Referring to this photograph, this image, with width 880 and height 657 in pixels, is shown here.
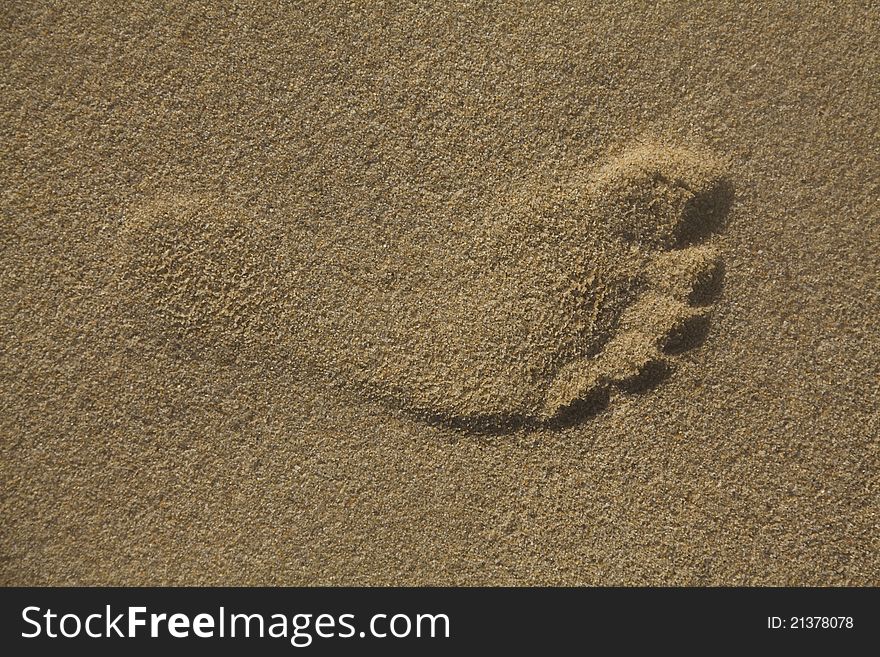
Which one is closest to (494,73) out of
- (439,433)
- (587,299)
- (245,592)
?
(587,299)

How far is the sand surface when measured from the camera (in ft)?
3.75

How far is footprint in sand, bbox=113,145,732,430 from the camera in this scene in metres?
1.12

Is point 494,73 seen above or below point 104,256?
above

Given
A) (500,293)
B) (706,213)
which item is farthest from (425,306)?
(706,213)

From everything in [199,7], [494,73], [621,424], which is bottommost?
[621,424]

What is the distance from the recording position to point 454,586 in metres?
1.16

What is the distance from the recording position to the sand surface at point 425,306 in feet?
3.75

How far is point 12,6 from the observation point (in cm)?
116

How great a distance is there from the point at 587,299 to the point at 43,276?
3.48 feet

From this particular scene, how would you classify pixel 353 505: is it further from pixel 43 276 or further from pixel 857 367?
pixel 857 367

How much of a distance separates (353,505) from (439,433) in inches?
8.7

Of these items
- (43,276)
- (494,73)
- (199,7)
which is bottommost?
(43,276)

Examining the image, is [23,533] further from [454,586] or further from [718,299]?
[718,299]

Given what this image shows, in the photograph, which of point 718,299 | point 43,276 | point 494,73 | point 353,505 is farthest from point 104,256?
point 718,299
